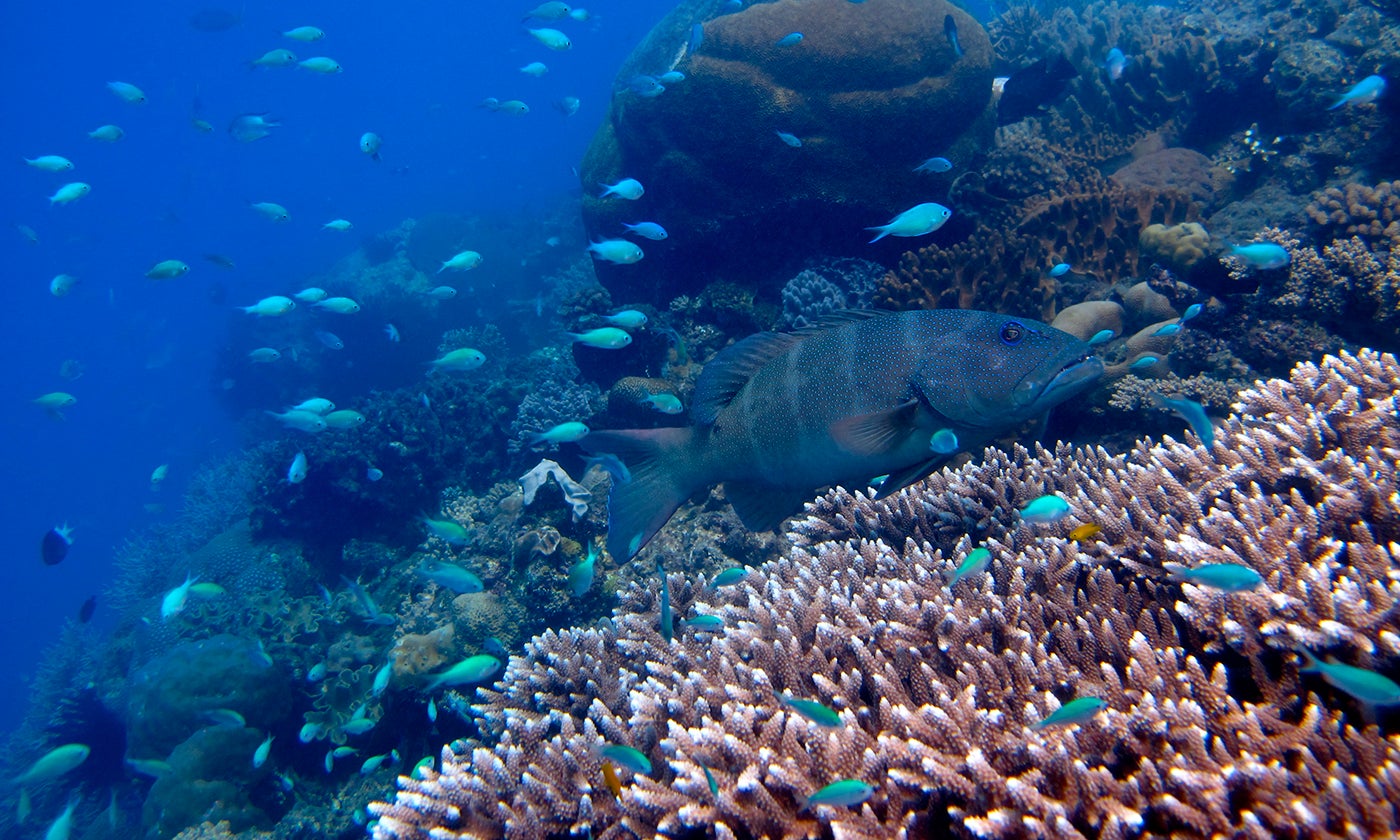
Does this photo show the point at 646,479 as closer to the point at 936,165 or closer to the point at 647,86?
the point at 936,165

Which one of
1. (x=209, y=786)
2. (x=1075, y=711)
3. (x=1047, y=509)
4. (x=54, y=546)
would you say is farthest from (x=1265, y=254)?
(x=54, y=546)

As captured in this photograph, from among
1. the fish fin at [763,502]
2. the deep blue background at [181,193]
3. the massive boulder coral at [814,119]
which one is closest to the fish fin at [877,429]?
the fish fin at [763,502]

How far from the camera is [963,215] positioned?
8.32 meters

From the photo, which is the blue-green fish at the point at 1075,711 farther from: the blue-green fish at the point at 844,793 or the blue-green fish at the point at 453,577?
the blue-green fish at the point at 453,577

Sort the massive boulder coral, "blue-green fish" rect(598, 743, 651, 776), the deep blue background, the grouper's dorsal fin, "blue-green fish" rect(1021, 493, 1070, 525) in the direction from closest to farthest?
"blue-green fish" rect(598, 743, 651, 776)
"blue-green fish" rect(1021, 493, 1070, 525)
the grouper's dorsal fin
the massive boulder coral
the deep blue background

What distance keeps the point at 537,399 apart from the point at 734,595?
6.60 meters

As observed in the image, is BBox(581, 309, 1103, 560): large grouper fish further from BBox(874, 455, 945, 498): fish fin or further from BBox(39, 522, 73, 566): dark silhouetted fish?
BBox(39, 522, 73, 566): dark silhouetted fish

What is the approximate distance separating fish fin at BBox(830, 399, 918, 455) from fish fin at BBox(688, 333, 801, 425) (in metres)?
0.83

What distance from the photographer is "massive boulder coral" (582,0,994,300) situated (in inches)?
330

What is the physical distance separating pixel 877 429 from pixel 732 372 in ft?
3.62

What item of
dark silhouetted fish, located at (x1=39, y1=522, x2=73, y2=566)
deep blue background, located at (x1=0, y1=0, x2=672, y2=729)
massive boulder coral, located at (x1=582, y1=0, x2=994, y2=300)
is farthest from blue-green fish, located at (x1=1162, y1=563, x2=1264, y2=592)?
deep blue background, located at (x1=0, y1=0, x2=672, y2=729)

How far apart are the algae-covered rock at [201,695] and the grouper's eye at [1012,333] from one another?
8958 mm

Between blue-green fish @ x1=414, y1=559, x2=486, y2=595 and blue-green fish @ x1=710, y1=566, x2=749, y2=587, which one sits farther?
blue-green fish @ x1=414, y1=559, x2=486, y2=595

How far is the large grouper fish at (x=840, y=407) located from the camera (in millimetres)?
3100
